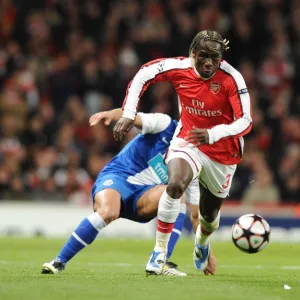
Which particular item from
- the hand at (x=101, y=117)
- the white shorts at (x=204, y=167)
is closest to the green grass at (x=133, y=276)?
the white shorts at (x=204, y=167)

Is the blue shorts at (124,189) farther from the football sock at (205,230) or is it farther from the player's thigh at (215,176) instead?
the player's thigh at (215,176)

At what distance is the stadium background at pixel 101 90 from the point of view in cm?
1623

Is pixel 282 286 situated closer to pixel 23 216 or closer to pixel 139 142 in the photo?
pixel 139 142

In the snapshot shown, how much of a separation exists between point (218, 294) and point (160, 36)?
1261 centimetres

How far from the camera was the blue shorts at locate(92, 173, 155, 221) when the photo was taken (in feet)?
29.4

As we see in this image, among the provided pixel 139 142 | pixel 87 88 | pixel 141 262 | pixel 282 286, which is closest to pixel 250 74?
pixel 87 88

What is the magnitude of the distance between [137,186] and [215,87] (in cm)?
141

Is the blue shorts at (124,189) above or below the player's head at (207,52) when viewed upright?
below

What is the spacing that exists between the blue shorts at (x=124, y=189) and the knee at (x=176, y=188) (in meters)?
1.01

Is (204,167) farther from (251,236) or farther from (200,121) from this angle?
(251,236)

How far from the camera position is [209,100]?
8359mm

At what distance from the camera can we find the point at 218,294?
6.62m

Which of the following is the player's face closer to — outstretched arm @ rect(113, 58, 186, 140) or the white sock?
outstretched arm @ rect(113, 58, 186, 140)

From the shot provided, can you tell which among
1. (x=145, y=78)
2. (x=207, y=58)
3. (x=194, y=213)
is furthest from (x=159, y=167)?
(x=207, y=58)
